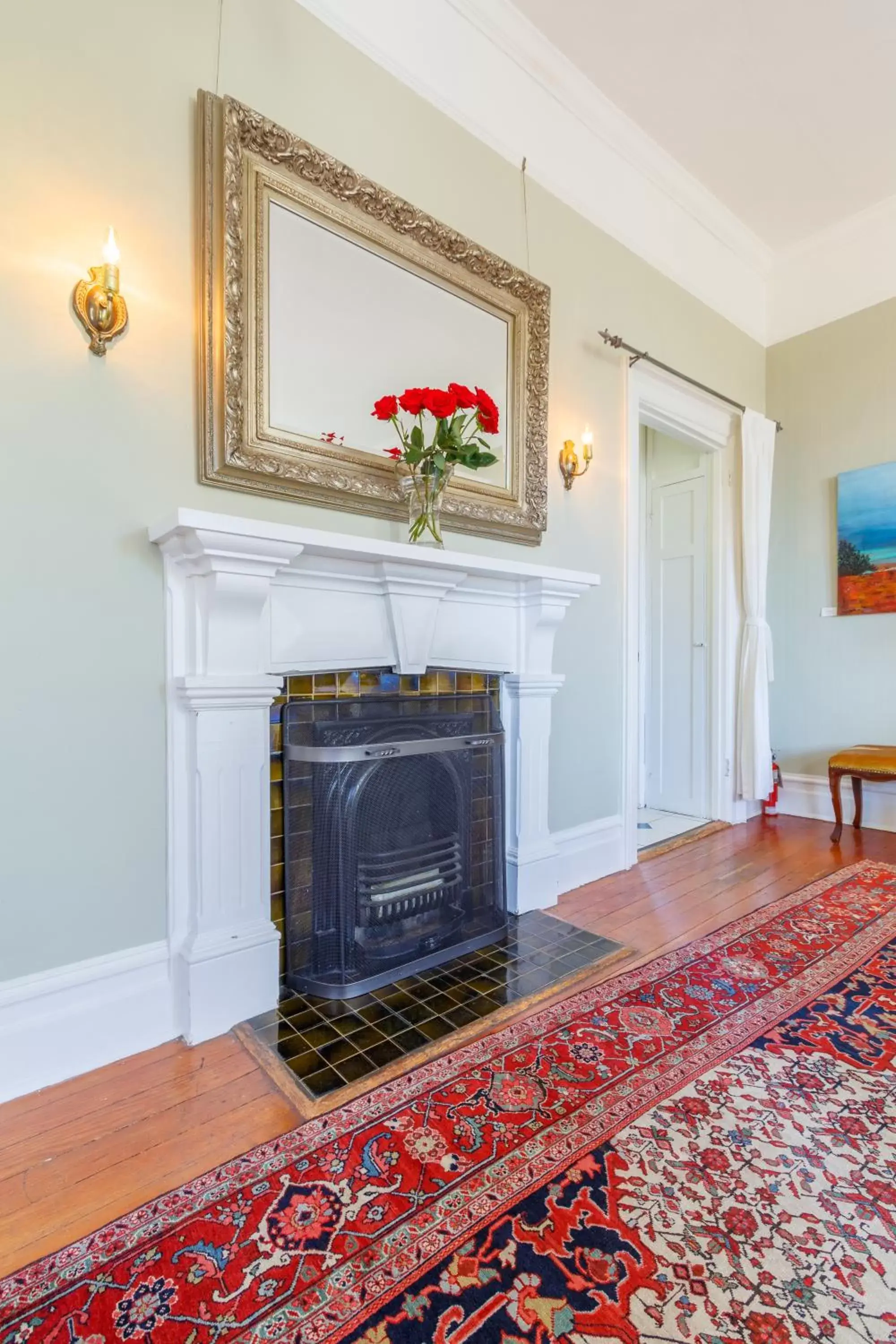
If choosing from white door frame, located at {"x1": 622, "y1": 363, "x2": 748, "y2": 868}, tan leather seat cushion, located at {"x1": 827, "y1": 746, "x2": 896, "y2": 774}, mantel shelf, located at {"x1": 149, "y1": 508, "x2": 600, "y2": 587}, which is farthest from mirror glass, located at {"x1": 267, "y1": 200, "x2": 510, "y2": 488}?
tan leather seat cushion, located at {"x1": 827, "y1": 746, "x2": 896, "y2": 774}

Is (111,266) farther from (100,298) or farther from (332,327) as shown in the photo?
(332,327)

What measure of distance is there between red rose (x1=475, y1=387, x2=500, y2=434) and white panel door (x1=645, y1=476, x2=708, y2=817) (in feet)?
7.47

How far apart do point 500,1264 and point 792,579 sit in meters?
3.87

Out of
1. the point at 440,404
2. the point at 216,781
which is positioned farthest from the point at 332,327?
the point at 216,781

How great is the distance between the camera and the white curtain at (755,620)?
361 centimetres

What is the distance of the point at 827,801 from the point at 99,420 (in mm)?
4048

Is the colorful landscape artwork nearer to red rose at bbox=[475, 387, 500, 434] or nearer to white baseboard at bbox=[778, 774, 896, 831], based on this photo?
white baseboard at bbox=[778, 774, 896, 831]

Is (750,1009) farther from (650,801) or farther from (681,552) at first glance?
(681,552)

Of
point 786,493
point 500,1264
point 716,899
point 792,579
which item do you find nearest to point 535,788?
point 716,899

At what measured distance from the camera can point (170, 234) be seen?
1.62m

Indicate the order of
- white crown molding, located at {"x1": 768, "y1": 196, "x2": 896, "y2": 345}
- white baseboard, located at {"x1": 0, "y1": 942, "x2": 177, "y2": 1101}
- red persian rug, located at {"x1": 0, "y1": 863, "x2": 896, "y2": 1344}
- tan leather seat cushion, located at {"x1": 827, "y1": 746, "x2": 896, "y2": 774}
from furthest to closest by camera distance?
white crown molding, located at {"x1": 768, "y1": 196, "x2": 896, "y2": 345} → tan leather seat cushion, located at {"x1": 827, "y1": 746, "x2": 896, "y2": 774} → white baseboard, located at {"x1": 0, "y1": 942, "x2": 177, "y2": 1101} → red persian rug, located at {"x1": 0, "y1": 863, "x2": 896, "y2": 1344}

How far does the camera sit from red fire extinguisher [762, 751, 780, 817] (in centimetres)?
388

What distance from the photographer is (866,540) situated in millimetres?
3592

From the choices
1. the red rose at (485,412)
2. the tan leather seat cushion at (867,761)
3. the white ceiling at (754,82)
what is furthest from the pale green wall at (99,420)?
the tan leather seat cushion at (867,761)
